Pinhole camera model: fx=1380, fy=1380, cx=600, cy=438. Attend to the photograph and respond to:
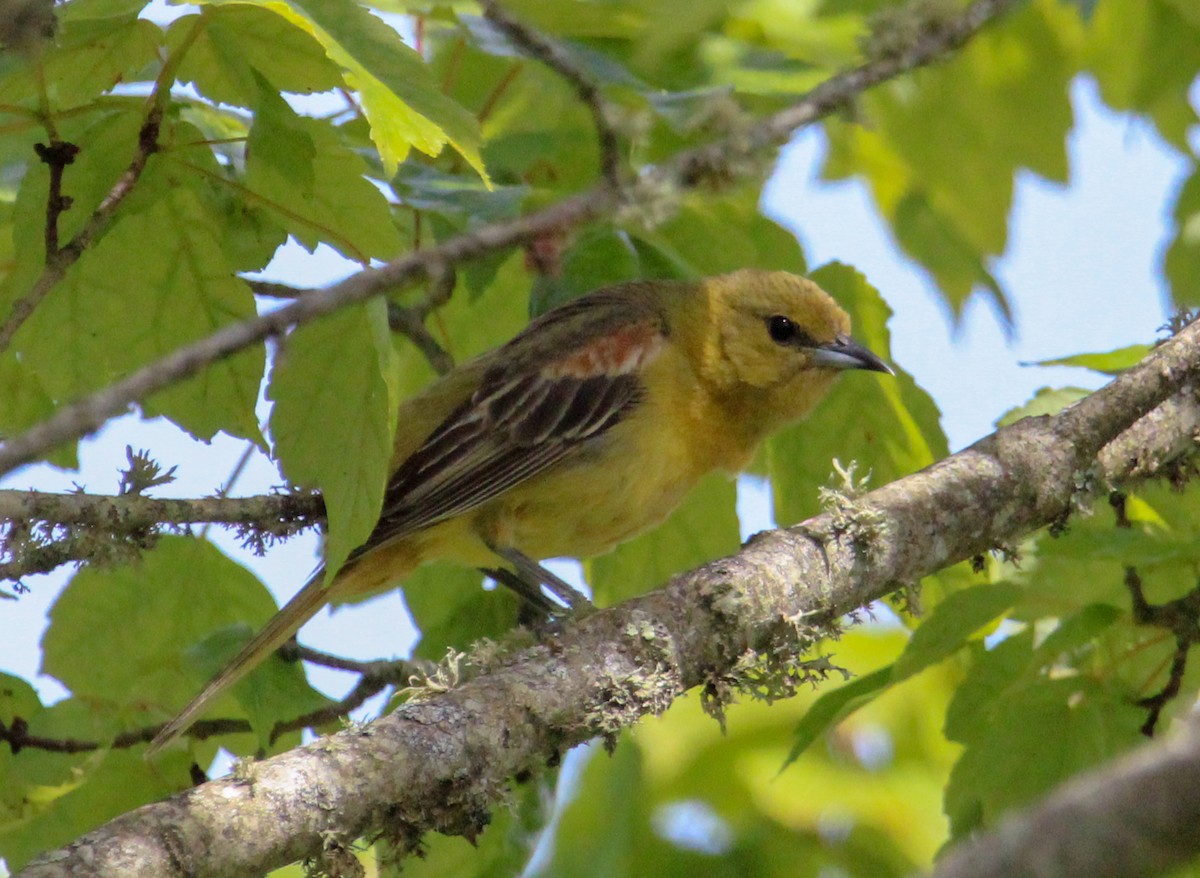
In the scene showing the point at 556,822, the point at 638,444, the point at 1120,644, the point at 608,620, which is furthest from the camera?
the point at 556,822

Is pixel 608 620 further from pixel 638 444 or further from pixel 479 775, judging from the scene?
pixel 638 444

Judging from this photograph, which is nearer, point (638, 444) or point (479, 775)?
point (479, 775)

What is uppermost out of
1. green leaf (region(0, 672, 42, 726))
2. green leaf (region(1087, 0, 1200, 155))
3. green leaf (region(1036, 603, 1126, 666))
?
green leaf (region(1087, 0, 1200, 155))

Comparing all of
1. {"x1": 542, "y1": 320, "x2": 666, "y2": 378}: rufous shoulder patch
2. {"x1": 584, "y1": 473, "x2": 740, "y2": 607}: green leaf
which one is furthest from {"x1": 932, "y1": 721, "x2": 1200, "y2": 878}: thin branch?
{"x1": 542, "y1": 320, "x2": 666, "y2": 378}: rufous shoulder patch

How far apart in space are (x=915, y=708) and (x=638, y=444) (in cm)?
232

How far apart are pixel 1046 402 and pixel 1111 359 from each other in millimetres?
283

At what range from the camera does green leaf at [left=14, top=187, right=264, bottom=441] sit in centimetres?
394

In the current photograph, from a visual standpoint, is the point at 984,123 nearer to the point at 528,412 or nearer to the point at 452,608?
the point at 528,412

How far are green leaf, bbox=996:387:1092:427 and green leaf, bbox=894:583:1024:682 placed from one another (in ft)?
4.14

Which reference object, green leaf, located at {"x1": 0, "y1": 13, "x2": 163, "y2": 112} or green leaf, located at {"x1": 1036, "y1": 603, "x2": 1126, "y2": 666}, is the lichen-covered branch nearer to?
green leaf, located at {"x1": 0, "y1": 13, "x2": 163, "y2": 112}

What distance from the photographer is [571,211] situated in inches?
87.0

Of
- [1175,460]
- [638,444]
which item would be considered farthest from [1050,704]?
[638,444]

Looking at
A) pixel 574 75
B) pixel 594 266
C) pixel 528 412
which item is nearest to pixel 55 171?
pixel 574 75

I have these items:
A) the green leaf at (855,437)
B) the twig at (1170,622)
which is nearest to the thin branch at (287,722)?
the green leaf at (855,437)
